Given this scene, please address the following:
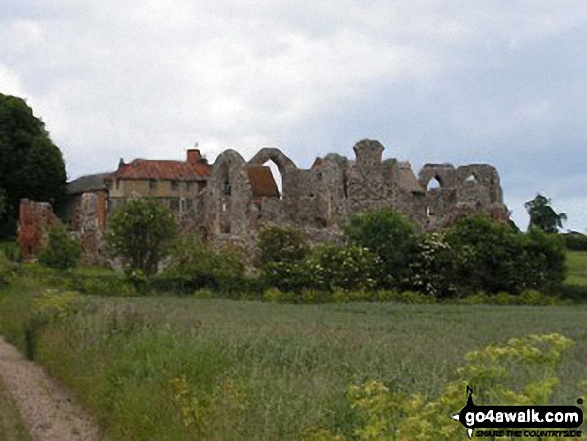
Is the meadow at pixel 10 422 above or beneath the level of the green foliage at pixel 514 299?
beneath

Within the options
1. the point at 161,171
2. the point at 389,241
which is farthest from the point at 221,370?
the point at 161,171

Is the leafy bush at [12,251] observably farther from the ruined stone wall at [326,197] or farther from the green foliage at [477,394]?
the green foliage at [477,394]

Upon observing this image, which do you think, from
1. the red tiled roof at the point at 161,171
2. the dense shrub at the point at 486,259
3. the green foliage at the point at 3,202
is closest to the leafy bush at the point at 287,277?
the dense shrub at the point at 486,259

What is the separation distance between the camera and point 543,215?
81938 millimetres

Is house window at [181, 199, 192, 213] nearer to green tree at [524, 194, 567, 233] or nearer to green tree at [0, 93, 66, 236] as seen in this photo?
green tree at [0, 93, 66, 236]

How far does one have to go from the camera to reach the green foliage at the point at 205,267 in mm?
44969

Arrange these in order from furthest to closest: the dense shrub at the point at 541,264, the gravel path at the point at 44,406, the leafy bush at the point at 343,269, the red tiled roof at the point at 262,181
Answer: the red tiled roof at the point at 262,181 → the dense shrub at the point at 541,264 → the leafy bush at the point at 343,269 → the gravel path at the point at 44,406

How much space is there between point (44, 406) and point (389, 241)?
34.9 m

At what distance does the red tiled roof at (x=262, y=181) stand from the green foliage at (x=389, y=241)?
63.0 ft

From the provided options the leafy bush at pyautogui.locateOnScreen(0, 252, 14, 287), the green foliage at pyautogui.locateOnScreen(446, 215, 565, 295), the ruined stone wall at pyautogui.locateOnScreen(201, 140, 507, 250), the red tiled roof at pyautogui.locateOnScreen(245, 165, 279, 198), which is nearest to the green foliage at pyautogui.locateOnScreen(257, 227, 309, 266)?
the ruined stone wall at pyautogui.locateOnScreen(201, 140, 507, 250)

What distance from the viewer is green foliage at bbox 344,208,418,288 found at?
48.0 m

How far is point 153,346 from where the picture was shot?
14.0 meters

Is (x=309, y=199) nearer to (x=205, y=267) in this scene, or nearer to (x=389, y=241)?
(x=389, y=241)

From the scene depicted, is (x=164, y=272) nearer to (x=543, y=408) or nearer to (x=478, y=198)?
(x=478, y=198)
